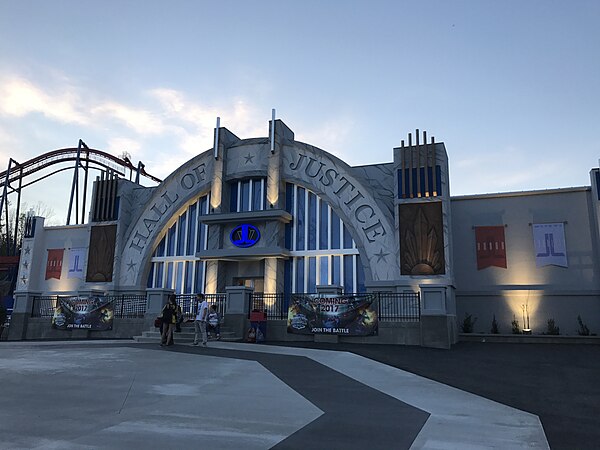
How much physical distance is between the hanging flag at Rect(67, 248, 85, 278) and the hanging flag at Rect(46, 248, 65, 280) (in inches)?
38.5

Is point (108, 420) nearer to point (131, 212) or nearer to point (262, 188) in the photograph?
point (262, 188)

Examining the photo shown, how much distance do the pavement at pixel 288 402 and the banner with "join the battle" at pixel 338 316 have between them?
568 centimetres

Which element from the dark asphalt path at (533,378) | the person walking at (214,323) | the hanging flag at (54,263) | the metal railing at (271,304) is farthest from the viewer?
the hanging flag at (54,263)

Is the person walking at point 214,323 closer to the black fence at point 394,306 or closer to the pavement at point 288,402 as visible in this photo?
the black fence at point 394,306

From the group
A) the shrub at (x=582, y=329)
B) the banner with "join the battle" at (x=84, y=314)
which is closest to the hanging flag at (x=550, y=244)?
the shrub at (x=582, y=329)

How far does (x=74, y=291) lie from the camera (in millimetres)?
32438

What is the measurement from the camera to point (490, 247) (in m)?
24.9

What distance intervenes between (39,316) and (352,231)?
62.7ft

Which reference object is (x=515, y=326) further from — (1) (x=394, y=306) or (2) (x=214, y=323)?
(2) (x=214, y=323)

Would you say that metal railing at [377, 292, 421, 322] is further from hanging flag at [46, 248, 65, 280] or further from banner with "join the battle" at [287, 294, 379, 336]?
hanging flag at [46, 248, 65, 280]

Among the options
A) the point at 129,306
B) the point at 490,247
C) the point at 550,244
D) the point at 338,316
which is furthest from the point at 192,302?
the point at 550,244

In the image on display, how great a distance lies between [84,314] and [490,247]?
22360 mm

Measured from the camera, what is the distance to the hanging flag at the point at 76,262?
3288 centimetres

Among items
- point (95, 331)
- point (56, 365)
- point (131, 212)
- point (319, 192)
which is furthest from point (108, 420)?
point (131, 212)
